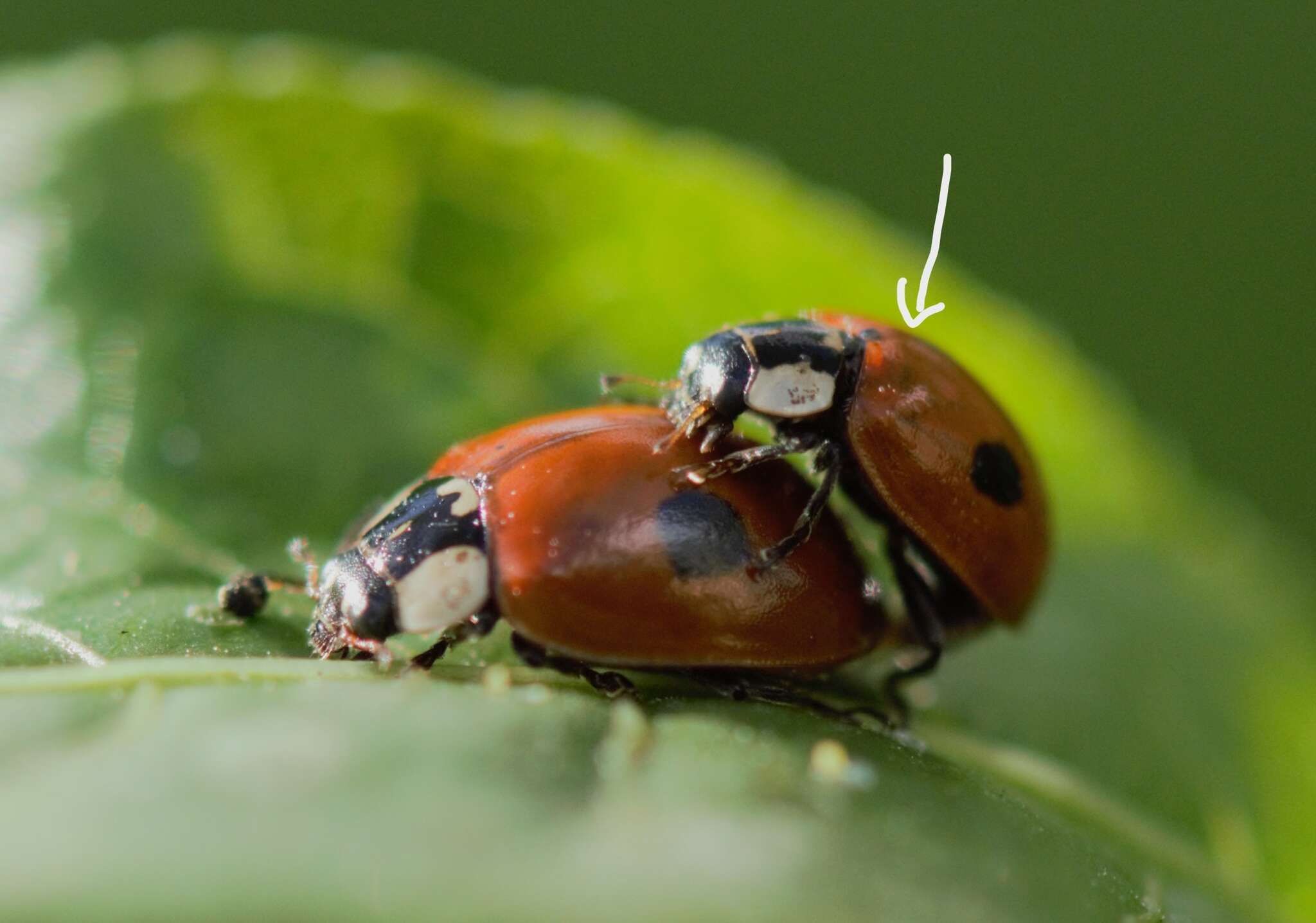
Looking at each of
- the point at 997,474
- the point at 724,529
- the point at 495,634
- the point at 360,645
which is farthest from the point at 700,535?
the point at 997,474

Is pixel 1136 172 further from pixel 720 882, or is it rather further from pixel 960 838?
pixel 720 882

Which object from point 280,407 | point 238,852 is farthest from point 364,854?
point 280,407

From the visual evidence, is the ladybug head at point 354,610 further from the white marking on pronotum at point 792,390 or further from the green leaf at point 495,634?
the white marking on pronotum at point 792,390

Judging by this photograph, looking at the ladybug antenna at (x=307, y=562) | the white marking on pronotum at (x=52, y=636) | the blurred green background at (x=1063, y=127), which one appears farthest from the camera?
the blurred green background at (x=1063, y=127)

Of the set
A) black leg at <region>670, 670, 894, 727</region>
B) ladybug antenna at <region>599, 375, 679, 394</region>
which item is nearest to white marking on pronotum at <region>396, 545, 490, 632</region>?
black leg at <region>670, 670, 894, 727</region>

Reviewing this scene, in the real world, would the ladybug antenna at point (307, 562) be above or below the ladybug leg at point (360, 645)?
below

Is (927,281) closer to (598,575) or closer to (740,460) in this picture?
(740,460)

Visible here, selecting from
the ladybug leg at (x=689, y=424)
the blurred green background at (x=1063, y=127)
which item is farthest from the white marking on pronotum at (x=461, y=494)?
the blurred green background at (x=1063, y=127)
